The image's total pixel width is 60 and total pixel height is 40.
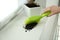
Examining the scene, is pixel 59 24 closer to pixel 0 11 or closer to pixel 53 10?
pixel 53 10

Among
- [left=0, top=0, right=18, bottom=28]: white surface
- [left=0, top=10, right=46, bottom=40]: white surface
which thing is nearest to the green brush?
[left=0, top=10, right=46, bottom=40]: white surface

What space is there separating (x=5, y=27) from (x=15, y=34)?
0.39 ft

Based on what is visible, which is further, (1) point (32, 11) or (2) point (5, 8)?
(1) point (32, 11)

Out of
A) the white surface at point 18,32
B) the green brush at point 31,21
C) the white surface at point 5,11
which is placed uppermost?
the white surface at point 5,11

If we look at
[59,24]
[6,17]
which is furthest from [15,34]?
[59,24]

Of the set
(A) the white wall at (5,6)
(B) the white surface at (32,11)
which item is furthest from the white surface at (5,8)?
(B) the white surface at (32,11)

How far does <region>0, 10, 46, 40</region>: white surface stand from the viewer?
73cm

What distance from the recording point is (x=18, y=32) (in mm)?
800

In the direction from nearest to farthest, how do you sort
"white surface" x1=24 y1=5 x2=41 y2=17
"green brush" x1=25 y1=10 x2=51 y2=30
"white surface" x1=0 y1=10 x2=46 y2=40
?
"white surface" x1=0 y1=10 x2=46 y2=40
"green brush" x1=25 y1=10 x2=51 y2=30
"white surface" x1=24 y1=5 x2=41 y2=17

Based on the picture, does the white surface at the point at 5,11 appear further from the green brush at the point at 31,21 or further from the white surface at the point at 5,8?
the green brush at the point at 31,21

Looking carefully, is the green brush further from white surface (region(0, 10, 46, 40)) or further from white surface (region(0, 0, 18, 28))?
white surface (region(0, 0, 18, 28))

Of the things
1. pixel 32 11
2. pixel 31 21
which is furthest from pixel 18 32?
pixel 32 11

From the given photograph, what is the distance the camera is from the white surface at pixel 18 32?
2.40 feet

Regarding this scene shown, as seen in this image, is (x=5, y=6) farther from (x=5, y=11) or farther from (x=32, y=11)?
(x=32, y=11)
